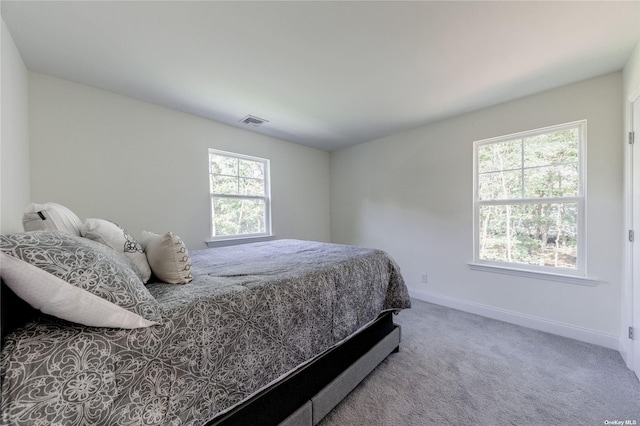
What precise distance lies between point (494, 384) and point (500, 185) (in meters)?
2.05

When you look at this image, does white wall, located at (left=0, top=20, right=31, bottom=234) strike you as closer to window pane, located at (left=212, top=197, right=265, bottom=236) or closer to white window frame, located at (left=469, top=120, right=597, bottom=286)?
window pane, located at (left=212, top=197, right=265, bottom=236)

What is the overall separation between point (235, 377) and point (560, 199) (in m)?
3.19

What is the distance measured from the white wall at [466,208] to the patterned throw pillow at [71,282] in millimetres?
3217

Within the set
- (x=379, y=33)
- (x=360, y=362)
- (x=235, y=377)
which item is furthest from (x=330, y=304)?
(x=379, y=33)

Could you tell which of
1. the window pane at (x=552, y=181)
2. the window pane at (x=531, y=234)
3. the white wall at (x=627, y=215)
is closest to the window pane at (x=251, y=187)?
the window pane at (x=531, y=234)

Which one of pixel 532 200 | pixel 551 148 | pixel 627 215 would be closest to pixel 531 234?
pixel 532 200

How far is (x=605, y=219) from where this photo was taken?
2.14 m

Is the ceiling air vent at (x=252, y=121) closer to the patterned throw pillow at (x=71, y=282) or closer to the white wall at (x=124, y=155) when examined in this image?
the white wall at (x=124, y=155)

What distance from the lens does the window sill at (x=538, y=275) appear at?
2.22 meters

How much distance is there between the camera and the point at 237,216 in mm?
3324

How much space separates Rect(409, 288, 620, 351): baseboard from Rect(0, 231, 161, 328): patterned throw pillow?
3268mm

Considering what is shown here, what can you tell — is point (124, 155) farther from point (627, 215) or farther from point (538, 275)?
point (627, 215)

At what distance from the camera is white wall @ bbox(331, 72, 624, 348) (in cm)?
212

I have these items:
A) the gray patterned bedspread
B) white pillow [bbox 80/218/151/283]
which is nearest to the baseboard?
the gray patterned bedspread
